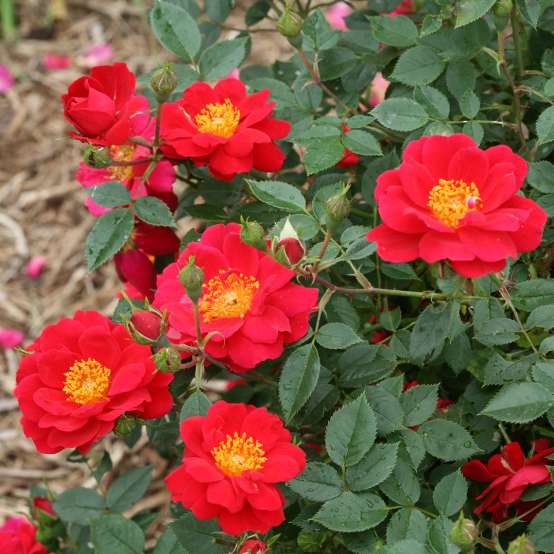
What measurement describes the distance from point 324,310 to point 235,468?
30 cm

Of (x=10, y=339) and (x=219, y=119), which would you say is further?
(x=10, y=339)

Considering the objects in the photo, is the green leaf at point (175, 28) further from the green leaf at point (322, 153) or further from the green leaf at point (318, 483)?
the green leaf at point (318, 483)

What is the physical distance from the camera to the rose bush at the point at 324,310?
1016 mm

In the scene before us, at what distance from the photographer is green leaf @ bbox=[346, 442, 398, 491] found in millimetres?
1064

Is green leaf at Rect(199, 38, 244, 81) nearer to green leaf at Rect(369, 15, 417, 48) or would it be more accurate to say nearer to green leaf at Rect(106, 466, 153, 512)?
green leaf at Rect(369, 15, 417, 48)

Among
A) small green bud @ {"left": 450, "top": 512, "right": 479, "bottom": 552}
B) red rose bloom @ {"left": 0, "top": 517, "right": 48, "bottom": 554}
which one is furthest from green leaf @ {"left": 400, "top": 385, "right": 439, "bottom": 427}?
red rose bloom @ {"left": 0, "top": 517, "right": 48, "bottom": 554}

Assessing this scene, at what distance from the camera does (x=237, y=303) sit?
1141mm

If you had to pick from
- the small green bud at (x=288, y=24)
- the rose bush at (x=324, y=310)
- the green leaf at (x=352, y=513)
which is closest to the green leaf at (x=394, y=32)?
the rose bush at (x=324, y=310)

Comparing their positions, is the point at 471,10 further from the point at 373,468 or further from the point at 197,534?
the point at 197,534

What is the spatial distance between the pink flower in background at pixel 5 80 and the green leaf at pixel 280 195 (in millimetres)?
2247

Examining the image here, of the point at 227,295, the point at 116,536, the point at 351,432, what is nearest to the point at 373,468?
the point at 351,432

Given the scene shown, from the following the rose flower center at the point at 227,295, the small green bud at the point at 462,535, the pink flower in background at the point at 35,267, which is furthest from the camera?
the pink flower in background at the point at 35,267

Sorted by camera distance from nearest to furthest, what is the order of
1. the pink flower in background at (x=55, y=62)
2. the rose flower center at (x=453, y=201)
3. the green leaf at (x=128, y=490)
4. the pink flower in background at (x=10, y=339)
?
1. the rose flower center at (x=453, y=201)
2. the green leaf at (x=128, y=490)
3. the pink flower in background at (x=10, y=339)
4. the pink flower in background at (x=55, y=62)

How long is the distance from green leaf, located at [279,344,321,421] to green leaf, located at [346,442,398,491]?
4.0 inches
